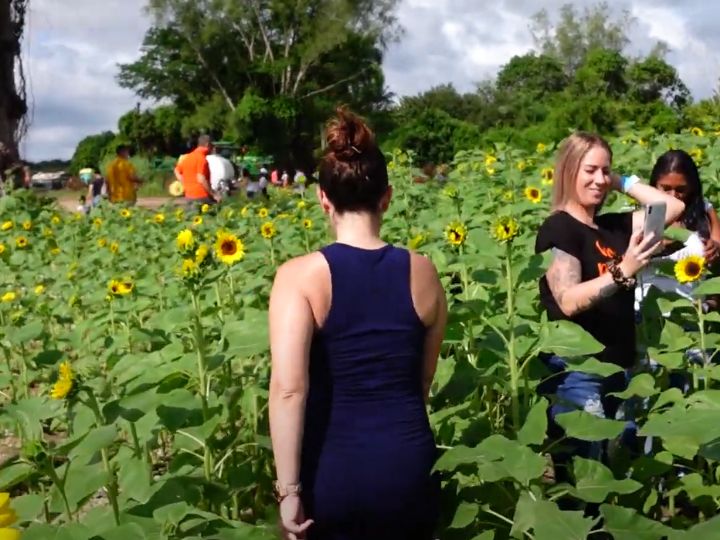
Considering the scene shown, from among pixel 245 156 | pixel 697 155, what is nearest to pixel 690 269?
pixel 697 155

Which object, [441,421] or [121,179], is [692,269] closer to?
[441,421]

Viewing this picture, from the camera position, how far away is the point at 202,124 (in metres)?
30.4

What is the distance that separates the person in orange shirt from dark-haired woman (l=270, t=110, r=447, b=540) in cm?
563

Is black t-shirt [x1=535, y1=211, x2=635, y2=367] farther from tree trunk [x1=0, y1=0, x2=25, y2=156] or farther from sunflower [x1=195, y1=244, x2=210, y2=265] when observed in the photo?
tree trunk [x1=0, y1=0, x2=25, y2=156]

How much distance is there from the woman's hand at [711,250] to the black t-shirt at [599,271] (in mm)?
440

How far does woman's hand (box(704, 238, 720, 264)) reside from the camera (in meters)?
2.79

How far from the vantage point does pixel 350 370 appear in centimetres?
163

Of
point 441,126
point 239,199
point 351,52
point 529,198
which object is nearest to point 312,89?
point 351,52

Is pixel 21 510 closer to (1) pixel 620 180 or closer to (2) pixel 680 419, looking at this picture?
(2) pixel 680 419

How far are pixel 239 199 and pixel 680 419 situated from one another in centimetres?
617

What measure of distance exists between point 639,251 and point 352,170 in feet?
2.29

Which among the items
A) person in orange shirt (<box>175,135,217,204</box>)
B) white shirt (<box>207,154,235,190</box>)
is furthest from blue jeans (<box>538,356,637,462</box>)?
white shirt (<box>207,154,235,190</box>)

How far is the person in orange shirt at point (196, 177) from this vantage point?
285 inches

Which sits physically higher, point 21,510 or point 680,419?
point 680,419
